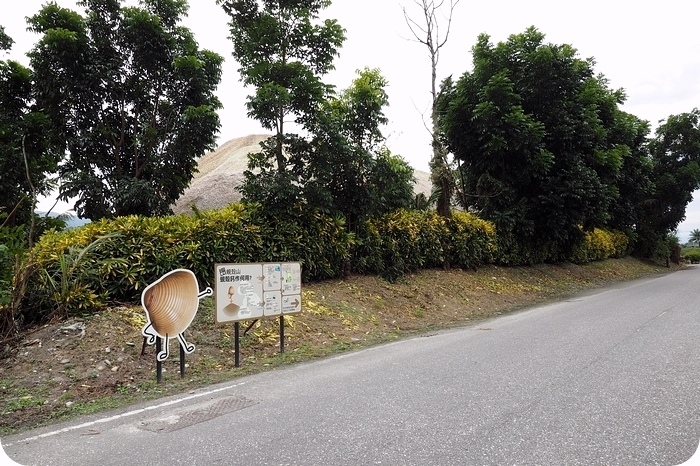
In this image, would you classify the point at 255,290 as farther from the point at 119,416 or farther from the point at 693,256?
the point at 693,256

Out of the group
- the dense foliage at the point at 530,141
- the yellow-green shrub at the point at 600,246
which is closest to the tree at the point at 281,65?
→ the dense foliage at the point at 530,141

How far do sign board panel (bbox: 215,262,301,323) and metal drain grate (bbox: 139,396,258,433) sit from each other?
157cm

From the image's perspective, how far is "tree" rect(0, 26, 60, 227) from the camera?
9055 mm

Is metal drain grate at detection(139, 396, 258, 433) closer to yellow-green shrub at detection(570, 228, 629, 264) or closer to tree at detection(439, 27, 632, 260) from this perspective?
tree at detection(439, 27, 632, 260)

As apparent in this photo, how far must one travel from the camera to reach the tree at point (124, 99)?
8656mm

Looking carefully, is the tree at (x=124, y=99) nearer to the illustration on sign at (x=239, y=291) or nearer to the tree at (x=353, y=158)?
the tree at (x=353, y=158)

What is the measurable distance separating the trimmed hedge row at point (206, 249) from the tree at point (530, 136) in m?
4.07

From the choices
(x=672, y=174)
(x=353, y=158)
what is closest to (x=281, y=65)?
(x=353, y=158)

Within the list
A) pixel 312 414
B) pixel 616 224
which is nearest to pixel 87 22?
pixel 312 414

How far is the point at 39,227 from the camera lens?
364 inches

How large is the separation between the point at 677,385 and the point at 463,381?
6.79 ft

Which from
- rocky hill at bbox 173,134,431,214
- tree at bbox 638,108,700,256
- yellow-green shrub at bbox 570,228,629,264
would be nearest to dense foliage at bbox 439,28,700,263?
rocky hill at bbox 173,134,431,214

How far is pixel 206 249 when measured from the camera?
8.06 m

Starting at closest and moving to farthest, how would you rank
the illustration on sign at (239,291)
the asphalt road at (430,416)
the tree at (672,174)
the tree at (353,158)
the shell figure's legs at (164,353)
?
the asphalt road at (430,416) < the shell figure's legs at (164,353) < the illustration on sign at (239,291) < the tree at (353,158) < the tree at (672,174)
